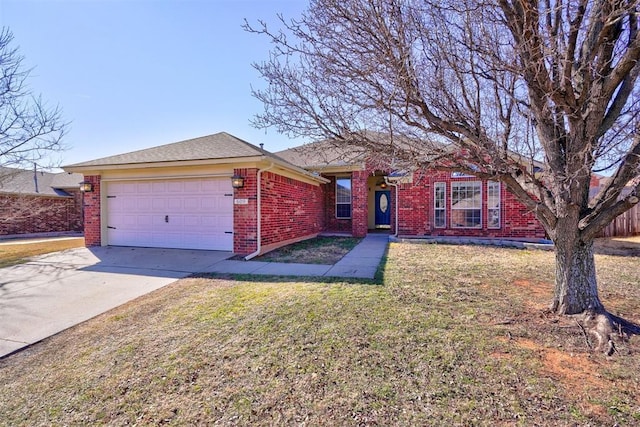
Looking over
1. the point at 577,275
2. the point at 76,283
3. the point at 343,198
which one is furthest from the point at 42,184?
the point at 577,275

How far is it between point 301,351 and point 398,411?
1127 mm

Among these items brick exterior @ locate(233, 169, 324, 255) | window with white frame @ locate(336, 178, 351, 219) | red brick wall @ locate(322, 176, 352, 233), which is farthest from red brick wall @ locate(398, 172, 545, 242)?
brick exterior @ locate(233, 169, 324, 255)

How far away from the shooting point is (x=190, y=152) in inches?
Answer: 360

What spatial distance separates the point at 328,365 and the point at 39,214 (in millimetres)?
20125

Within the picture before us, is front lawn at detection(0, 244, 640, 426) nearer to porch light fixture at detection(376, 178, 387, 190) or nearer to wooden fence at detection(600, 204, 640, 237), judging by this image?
wooden fence at detection(600, 204, 640, 237)

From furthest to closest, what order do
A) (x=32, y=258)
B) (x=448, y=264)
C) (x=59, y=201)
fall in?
(x=59, y=201) < (x=32, y=258) < (x=448, y=264)

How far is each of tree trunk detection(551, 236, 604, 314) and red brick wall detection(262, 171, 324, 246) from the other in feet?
21.7

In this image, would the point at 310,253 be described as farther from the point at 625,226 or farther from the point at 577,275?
the point at 625,226

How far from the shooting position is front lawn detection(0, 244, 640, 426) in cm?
217

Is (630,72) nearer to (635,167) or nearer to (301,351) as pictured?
(635,167)

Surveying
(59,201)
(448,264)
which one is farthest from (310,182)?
(59,201)

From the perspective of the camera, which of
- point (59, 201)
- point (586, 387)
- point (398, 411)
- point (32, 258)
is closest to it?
point (398, 411)

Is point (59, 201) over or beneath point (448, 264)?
over

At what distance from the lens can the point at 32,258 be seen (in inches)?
328
